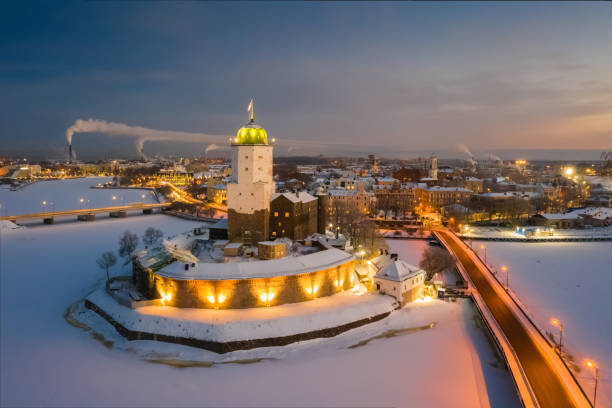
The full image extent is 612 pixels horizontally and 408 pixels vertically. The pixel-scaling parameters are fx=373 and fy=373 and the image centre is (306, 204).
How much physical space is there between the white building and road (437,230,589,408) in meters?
4.30

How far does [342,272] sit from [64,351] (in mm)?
15280

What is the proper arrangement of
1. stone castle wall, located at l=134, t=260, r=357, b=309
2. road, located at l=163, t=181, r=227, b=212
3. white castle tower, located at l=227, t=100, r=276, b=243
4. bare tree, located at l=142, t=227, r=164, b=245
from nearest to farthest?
1. stone castle wall, located at l=134, t=260, r=357, b=309
2. white castle tower, located at l=227, t=100, r=276, b=243
3. bare tree, located at l=142, t=227, r=164, b=245
4. road, located at l=163, t=181, r=227, b=212

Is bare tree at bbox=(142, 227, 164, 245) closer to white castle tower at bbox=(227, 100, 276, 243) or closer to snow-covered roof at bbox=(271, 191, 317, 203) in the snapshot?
white castle tower at bbox=(227, 100, 276, 243)

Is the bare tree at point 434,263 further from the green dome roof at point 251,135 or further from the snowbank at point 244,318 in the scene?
the green dome roof at point 251,135

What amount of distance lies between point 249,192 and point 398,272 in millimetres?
12033

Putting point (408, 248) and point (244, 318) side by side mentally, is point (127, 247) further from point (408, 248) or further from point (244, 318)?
point (408, 248)

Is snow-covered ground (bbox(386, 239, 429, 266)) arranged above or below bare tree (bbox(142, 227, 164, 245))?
below

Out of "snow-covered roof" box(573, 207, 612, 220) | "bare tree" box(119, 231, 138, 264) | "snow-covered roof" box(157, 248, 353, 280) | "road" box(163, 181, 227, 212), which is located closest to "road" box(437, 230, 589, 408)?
"snow-covered roof" box(157, 248, 353, 280)

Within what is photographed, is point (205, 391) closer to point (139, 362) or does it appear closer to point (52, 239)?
point (139, 362)

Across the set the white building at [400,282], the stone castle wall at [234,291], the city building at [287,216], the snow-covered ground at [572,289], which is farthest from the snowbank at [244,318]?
the snow-covered ground at [572,289]

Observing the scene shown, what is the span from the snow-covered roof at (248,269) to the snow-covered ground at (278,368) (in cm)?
388

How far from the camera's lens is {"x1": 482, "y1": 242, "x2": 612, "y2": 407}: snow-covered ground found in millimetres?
18094

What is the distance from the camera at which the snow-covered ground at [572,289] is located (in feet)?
59.4

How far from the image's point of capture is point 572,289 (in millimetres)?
26859
